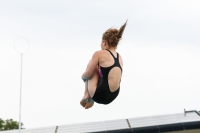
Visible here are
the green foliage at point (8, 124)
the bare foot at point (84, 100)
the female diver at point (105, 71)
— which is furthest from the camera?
the green foliage at point (8, 124)

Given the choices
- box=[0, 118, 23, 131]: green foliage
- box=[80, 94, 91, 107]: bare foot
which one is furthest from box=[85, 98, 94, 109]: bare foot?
box=[0, 118, 23, 131]: green foliage

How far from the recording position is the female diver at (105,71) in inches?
324

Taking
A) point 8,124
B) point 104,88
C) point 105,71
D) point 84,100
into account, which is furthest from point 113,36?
point 8,124

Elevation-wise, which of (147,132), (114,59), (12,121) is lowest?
(114,59)

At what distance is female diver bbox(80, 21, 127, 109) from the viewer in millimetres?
8242

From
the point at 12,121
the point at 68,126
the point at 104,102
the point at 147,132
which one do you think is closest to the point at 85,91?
the point at 104,102

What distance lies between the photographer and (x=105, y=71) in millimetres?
8281

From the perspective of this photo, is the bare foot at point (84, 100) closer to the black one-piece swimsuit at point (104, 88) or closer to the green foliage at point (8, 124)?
the black one-piece swimsuit at point (104, 88)

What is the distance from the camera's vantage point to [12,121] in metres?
45.9

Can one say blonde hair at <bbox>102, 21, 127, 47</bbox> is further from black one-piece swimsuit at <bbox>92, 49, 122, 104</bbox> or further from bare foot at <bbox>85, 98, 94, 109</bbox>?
bare foot at <bbox>85, 98, 94, 109</bbox>

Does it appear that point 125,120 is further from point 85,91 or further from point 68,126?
point 85,91

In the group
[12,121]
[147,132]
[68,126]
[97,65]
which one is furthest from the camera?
[12,121]

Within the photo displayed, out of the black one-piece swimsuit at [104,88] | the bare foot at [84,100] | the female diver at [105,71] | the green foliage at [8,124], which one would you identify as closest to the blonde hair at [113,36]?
the female diver at [105,71]

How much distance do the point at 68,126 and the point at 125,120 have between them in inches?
89.8
